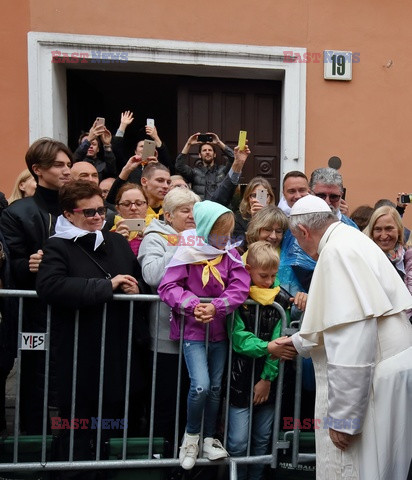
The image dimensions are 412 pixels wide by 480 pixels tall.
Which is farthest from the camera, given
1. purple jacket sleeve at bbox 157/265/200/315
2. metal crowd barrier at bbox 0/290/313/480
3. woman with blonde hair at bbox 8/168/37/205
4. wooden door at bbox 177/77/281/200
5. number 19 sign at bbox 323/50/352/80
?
wooden door at bbox 177/77/281/200

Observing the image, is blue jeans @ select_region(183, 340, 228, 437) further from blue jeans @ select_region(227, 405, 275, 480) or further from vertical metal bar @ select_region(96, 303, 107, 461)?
vertical metal bar @ select_region(96, 303, 107, 461)

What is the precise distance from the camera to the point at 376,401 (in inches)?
98.7

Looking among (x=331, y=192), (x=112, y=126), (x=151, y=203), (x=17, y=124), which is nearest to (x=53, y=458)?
(x=151, y=203)

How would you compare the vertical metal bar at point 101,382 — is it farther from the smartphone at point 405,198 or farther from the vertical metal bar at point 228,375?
the smartphone at point 405,198

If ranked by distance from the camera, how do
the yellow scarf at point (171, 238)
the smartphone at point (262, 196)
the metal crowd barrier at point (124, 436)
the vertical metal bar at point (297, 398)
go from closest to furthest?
the metal crowd barrier at point (124, 436)
the vertical metal bar at point (297, 398)
the yellow scarf at point (171, 238)
the smartphone at point (262, 196)

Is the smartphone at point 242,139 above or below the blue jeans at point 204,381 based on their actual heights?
above

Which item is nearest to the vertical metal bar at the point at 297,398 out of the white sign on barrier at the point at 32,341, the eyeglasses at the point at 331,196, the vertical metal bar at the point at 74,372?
the vertical metal bar at the point at 74,372

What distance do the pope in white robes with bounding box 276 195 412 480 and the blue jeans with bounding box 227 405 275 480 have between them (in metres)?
0.76

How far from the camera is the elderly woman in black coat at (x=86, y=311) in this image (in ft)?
10.3

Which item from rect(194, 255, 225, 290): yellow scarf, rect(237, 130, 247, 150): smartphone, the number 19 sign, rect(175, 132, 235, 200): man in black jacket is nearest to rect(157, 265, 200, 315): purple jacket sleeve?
rect(194, 255, 225, 290): yellow scarf

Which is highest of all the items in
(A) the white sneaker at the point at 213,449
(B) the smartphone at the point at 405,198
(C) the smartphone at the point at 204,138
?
(C) the smartphone at the point at 204,138

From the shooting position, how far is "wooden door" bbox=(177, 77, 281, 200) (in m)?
7.01

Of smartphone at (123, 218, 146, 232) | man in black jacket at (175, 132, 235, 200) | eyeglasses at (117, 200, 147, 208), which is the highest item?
man in black jacket at (175, 132, 235, 200)

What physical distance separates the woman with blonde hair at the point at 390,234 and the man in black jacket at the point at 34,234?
2.46 m
